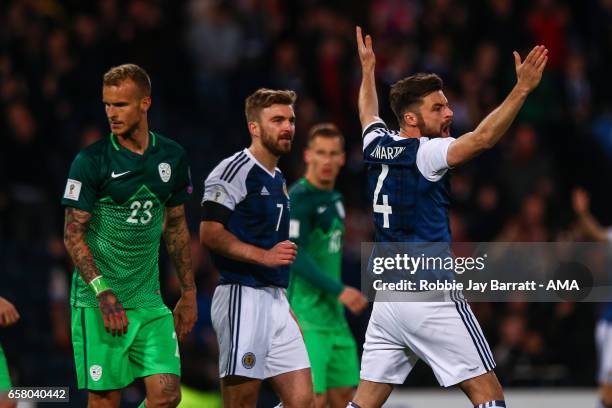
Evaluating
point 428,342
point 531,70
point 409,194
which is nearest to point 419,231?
point 409,194

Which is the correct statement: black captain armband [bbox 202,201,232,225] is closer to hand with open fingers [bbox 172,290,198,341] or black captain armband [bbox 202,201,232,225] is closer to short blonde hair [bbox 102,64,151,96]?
hand with open fingers [bbox 172,290,198,341]

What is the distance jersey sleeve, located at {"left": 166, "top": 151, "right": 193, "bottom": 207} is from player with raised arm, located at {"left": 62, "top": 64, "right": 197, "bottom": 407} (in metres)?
0.07

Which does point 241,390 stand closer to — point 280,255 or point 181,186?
point 280,255

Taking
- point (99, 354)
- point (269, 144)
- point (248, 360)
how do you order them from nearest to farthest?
point (99, 354) < point (248, 360) < point (269, 144)

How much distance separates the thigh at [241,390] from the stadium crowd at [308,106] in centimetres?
360

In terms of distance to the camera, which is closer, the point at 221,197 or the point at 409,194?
the point at 409,194

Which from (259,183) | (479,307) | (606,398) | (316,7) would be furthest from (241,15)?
(259,183)

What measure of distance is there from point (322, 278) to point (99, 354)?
2.36 m

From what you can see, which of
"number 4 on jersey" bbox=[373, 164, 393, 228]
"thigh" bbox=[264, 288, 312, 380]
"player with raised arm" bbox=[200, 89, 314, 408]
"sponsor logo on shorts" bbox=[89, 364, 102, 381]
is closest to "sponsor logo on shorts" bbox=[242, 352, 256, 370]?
"player with raised arm" bbox=[200, 89, 314, 408]

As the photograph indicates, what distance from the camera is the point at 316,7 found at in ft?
55.5

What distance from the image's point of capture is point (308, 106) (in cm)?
1494

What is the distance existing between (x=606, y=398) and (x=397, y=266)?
4355 mm

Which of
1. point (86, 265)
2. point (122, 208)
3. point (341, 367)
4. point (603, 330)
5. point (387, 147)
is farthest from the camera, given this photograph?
point (603, 330)

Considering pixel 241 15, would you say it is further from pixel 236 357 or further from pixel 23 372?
pixel 236 357
